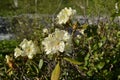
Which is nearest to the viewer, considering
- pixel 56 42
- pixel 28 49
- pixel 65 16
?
pixel 56 42

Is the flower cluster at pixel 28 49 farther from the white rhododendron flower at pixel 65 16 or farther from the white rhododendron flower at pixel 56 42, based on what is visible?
the white rhododendron flower at pixel 65 16

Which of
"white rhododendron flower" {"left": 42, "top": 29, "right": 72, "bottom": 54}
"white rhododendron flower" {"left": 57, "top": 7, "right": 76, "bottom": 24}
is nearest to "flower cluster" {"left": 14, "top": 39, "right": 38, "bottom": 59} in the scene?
"white rhododendron flower" {"left": 42, "top": 29, "right": 72, "bottom": 54}

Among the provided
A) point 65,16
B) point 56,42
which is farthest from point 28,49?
point 65,16

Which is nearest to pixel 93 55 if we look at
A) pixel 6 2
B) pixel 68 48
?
pixel 68 48

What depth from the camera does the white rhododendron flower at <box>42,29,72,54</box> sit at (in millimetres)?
2600

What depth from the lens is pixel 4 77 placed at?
10.9 feet

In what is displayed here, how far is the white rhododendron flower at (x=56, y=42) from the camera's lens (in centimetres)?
260

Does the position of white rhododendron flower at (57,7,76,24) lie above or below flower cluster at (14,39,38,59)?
above

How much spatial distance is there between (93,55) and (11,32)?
6.51 metres

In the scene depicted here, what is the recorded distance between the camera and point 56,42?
8.55 ft

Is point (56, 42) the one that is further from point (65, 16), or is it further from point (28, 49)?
point (65, 16)

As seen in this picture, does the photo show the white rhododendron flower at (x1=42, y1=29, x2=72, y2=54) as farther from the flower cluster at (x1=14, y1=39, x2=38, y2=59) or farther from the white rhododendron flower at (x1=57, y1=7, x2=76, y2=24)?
the white rhododendron flower at (x1=57, y1=7, x2=76, y2=24)

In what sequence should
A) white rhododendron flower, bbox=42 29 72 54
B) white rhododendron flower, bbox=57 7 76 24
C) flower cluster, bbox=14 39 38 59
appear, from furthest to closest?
1. white rhododendron flower, bbox=57 7 76 24
2. flower cluster, bbox=14 39 38 59
3. white rhododendron flower, bbox=42 29 72 54

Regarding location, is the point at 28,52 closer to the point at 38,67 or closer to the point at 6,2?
the point at 38,67
